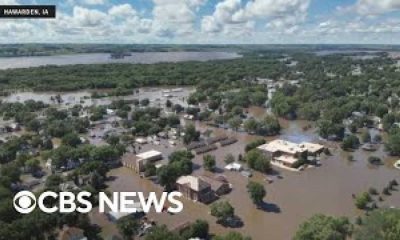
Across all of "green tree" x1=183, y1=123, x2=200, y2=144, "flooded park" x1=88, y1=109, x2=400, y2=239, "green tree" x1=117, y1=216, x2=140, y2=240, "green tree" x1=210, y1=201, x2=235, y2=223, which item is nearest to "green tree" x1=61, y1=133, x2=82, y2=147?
"flooded park" x1=88, y1=109, x2=400, y2=239

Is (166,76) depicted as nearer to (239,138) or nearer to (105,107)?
(105,107)

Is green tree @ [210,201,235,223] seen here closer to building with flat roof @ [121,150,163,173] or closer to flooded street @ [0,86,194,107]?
building with flat roof @ [121,150,163,173]

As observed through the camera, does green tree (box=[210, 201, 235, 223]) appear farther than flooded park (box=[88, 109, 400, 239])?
No

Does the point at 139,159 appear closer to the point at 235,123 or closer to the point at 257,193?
the point at 257,193

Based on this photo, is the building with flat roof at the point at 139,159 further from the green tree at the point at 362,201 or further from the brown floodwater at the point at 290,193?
the green tree at the point at 362,201

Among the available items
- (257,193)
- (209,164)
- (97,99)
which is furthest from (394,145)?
(97,99)

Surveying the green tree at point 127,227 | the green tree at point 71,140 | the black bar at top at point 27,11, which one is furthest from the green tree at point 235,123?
the black bar at top at point 27,11
